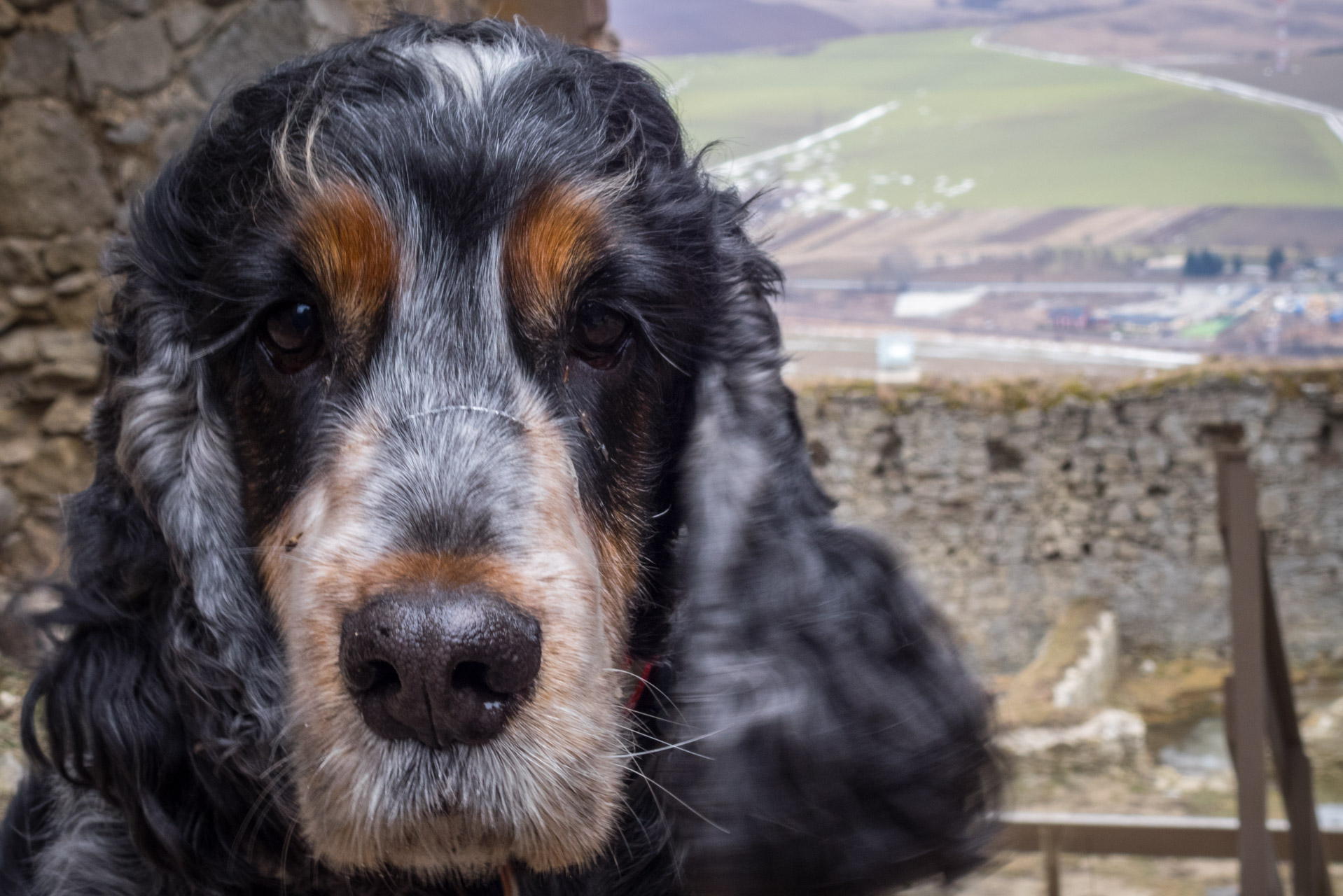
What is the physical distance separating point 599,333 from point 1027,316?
21087mm

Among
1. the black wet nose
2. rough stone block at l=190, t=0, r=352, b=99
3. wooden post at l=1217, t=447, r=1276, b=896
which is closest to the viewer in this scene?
the black wet nose

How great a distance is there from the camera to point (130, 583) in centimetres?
180

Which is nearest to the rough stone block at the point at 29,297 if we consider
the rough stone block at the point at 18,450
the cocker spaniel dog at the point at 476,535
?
the rough stone block at the point at 18,450

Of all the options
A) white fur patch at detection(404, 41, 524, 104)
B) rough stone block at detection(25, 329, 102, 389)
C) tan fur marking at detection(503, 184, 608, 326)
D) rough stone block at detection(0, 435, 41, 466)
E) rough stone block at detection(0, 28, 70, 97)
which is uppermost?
rough stone block at detection(0, 28, 70, 97)

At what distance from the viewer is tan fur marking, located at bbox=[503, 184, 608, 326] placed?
1.58 metres

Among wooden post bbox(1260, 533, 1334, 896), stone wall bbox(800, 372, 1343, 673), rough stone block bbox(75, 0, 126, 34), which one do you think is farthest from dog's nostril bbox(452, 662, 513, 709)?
stone wall bbox(800, 372, 1343, 673)

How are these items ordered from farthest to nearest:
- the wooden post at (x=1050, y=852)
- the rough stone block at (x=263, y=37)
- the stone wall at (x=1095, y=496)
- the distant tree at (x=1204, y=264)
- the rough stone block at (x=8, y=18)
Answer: the distant tree at (x=1204, y=264) → the stone wall at (x=1095, y=496) → the rough stone block at (x=8, y=18) → the rough stone block at (x=263, y=37) → the wooden post at (x=1050, y=852)

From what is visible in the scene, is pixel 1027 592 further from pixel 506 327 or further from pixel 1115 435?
pixel 506 327

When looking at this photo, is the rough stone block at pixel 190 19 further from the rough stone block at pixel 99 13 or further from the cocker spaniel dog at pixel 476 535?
the cocker spaniel dog at pixel 476 535


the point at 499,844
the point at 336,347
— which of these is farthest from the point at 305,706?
the point at 336,347

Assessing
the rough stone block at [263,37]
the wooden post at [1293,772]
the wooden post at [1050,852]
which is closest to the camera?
the wooden post at [1293,772]

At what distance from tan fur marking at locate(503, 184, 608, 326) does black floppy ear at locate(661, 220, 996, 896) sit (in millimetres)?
337

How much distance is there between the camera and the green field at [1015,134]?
22.4 m

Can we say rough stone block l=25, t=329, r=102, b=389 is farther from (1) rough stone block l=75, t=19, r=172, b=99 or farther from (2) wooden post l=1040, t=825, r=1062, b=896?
(2) wooden post l=1040, t=825, r=1062, b=896
